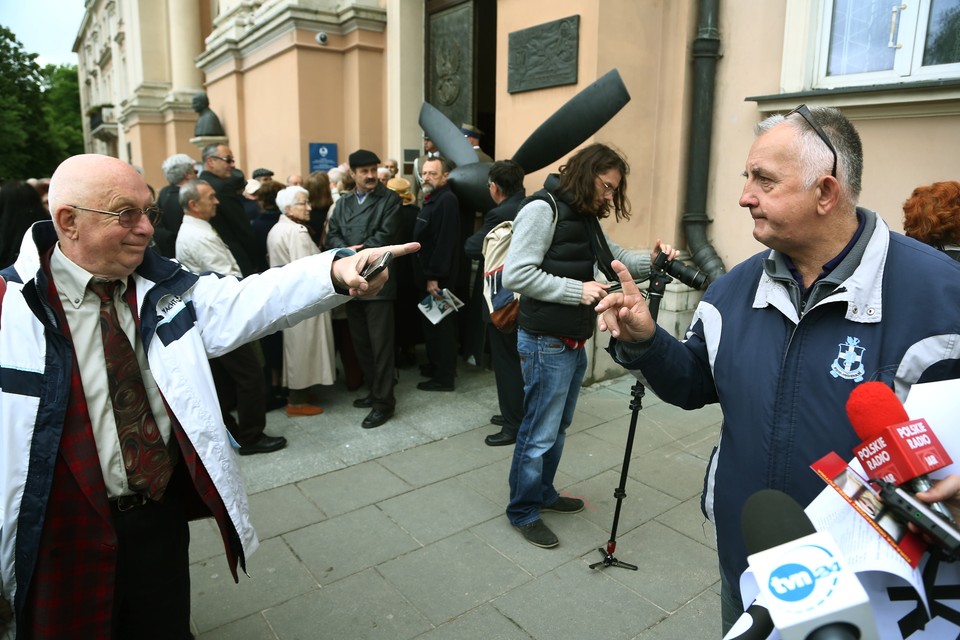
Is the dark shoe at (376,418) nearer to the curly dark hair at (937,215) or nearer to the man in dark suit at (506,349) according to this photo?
the man in dark suit at (506,349)

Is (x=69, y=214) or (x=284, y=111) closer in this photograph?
(x=69, y=214)

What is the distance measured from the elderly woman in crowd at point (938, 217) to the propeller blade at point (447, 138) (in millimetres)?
3985

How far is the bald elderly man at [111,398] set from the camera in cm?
180

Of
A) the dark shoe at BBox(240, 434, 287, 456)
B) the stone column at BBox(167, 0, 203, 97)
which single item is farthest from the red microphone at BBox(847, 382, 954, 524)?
the stone column at BBox(167, 0, 203, 97)

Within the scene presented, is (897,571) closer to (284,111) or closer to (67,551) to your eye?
(67,551)

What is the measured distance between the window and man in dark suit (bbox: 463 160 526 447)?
2.48 metres

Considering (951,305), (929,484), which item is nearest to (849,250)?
(951,305)

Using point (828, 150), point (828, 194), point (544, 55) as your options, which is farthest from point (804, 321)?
point (544, 55)

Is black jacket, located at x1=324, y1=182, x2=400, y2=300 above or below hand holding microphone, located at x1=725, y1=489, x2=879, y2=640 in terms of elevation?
above

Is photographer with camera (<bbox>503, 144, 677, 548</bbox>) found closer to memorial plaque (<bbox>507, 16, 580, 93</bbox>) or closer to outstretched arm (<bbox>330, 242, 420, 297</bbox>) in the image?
outstretched arm (<bbox>330, 242, 420, 297</bbox>)

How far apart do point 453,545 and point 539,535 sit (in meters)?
0.46

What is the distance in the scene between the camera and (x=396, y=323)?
6664mm

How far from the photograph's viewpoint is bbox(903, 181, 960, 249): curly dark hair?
2.80 metres

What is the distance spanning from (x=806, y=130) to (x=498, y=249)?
8.76ft
